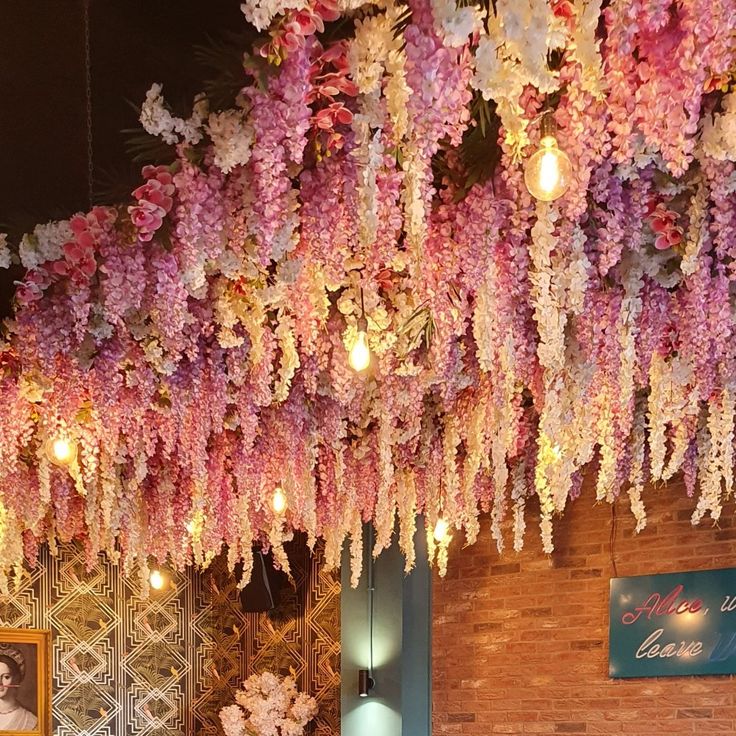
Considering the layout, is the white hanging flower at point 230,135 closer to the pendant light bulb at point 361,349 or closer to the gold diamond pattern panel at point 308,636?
the pendant light bulb at point 361,349

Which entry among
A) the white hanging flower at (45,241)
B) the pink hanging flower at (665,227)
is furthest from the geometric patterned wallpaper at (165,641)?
the pink hanging flower at (665,227)

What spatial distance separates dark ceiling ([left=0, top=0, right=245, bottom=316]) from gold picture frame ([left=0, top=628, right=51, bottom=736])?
4012 millimetres

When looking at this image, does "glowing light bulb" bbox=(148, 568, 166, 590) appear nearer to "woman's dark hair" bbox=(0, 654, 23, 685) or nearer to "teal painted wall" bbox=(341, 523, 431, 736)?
"woman's dark hair" bbox=(0, 654, 23, 685)

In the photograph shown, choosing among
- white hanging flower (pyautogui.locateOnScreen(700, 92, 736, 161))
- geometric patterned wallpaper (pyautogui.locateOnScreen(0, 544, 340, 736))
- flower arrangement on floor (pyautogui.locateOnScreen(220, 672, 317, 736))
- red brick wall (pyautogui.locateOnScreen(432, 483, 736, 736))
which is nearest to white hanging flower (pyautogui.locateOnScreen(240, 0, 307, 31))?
white hanging flower (pyautogui.locateOnScreen(700, 92, 736, 161))

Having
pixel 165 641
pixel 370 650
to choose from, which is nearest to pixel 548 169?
pixel 370 650

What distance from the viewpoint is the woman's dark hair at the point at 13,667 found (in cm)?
704

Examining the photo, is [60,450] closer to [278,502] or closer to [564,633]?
[278,502]

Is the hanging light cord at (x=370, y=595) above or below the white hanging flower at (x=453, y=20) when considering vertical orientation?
below

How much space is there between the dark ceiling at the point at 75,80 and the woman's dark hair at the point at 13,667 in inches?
158

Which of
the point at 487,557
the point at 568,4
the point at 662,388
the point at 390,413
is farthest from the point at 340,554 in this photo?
the point at 568,4

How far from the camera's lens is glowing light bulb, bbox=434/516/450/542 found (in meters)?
6.50

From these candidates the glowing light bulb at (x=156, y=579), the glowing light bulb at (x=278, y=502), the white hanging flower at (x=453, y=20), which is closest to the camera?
the white hanging flower at (x=453, y=20)

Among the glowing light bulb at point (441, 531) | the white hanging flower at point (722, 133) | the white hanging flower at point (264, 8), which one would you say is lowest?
the glowing light bulb at point (441, 531)

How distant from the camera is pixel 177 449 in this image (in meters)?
5.64
